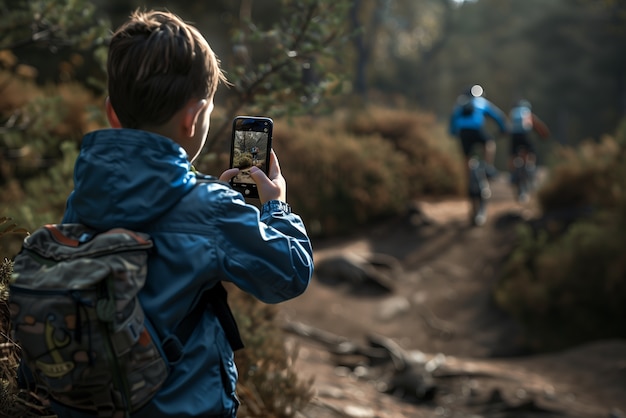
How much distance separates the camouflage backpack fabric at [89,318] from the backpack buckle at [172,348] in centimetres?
4

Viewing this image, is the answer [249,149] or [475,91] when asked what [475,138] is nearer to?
[475,91]

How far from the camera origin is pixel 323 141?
14.9 metres

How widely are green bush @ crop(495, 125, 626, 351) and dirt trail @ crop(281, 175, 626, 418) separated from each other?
0.40 meters

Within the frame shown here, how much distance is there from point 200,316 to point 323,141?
13234mm

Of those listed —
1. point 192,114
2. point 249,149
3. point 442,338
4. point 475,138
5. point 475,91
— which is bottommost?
point 442,338

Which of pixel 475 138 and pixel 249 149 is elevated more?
pixel 249 149

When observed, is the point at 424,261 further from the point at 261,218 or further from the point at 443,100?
the point at 443,100

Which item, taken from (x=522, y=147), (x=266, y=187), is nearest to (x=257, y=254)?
(x=266, y=187)

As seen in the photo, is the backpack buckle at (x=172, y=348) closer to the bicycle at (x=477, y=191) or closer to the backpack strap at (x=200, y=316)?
the backpack strap at (x=200, y=316)

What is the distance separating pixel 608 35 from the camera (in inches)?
1401

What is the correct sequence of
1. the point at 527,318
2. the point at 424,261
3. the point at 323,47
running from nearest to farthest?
the point at 323,47
the point at 527,318
the point at 424,261

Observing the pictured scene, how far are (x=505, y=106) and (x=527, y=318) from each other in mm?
46511

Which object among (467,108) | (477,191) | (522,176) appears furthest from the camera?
(522,176)

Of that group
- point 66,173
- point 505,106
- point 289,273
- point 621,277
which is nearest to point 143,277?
point 289,273
